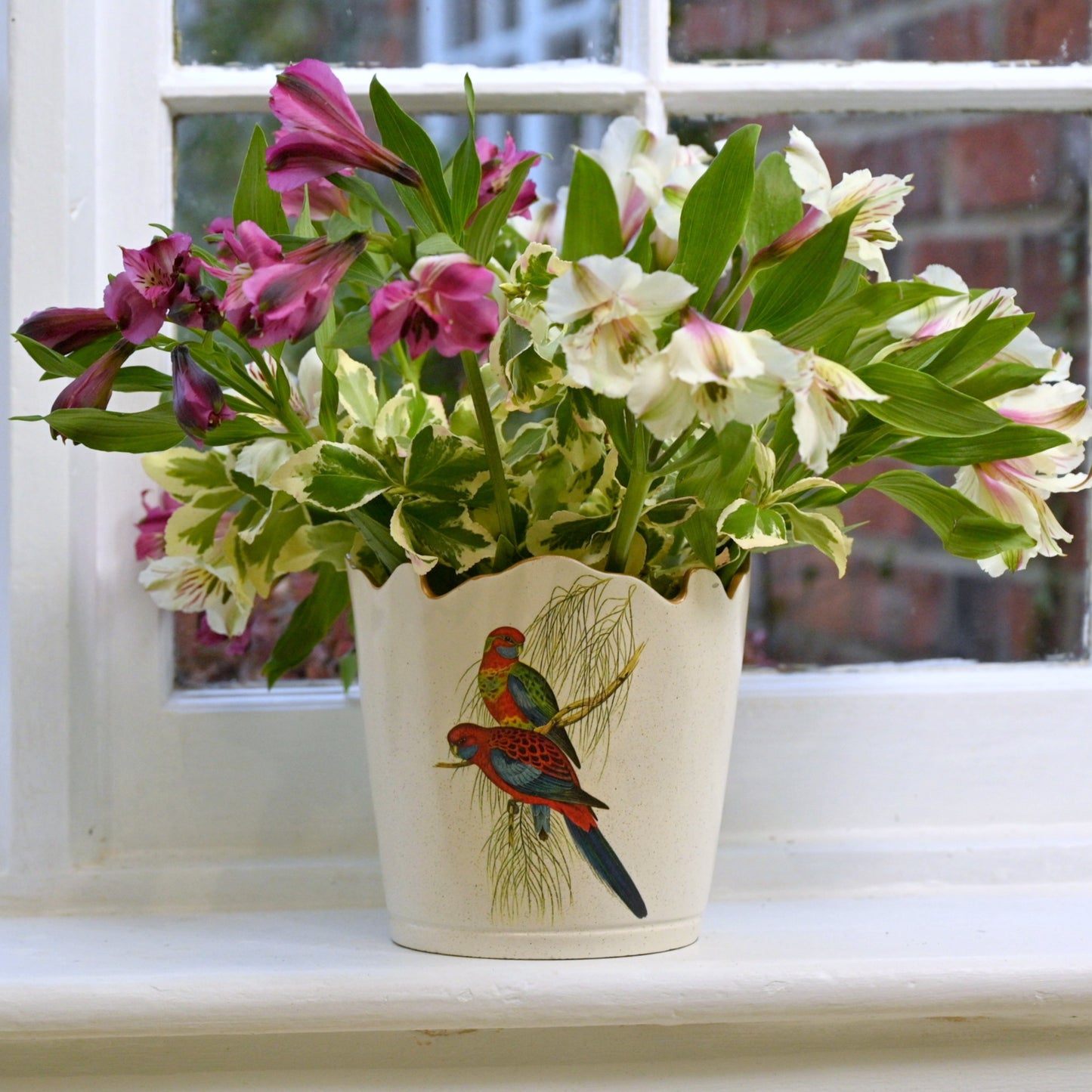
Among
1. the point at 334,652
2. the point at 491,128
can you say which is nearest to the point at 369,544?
the point at 334,652

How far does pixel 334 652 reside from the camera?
0.84m

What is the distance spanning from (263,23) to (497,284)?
1.32 feet

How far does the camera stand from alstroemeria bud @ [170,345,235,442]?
53cm

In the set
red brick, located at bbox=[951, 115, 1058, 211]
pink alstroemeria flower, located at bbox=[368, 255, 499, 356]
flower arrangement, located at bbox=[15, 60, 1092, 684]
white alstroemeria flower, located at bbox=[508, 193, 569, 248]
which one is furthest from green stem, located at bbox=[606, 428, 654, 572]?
red brick, located at bbox=[951, 115, 1058, 211]

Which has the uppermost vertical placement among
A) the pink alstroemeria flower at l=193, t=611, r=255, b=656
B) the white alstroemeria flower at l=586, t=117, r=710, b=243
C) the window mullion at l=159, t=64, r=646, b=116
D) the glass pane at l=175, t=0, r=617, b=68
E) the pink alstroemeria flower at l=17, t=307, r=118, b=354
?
the glass pane at l=175, t=0, r=617, b=68

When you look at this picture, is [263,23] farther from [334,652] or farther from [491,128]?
[334,652]

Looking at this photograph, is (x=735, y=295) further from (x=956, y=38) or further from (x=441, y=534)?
(x=956, y=38)

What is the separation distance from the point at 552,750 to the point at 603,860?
0.20 feet

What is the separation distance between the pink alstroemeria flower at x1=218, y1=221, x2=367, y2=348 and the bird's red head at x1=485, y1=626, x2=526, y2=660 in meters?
0.17

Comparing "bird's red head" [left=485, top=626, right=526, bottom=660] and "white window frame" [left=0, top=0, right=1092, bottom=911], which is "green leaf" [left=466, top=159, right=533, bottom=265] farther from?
"white window frame" [left=0, top=0, right=1092, bottom=911]

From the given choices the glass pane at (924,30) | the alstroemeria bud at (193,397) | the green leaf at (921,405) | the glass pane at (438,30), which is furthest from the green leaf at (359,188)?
the glass pane at (924,30)

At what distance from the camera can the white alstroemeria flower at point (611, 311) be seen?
479mm

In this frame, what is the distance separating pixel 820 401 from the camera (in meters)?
0.49

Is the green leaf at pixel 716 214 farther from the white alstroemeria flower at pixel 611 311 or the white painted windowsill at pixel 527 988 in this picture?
the white painted windowsill at pixel 527 988
